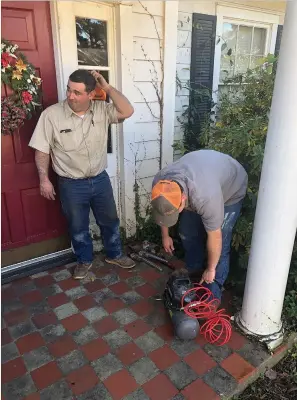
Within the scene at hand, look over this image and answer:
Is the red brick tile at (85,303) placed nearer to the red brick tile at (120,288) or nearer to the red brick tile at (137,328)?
the red brick tile at (120,288)

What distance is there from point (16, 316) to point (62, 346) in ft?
1.80

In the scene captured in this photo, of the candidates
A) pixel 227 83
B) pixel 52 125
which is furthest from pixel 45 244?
pixel 227 83

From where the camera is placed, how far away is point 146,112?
3510 millimetres

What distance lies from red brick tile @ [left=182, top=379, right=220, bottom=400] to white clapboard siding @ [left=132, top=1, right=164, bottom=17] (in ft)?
10.6

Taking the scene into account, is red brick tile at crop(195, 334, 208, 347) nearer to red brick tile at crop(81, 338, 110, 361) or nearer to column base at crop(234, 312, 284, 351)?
column base at crop(234, 312, 284, 351)

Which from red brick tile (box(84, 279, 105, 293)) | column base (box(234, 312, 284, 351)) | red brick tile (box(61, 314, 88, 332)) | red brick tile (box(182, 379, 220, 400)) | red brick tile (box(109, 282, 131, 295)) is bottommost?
red brick tile (box(182, 379, 220, 400))

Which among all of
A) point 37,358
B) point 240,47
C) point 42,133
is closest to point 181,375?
point 37,358

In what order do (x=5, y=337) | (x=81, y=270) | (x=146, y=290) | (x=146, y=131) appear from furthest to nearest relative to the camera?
(x=146, y=131) < (x=81, y=270) < (x=146, y=290) < (x=5, y=337)

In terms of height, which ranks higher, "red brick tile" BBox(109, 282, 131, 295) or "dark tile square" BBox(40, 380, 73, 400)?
"red brick tile" BBox(109, 282, 131, 295)

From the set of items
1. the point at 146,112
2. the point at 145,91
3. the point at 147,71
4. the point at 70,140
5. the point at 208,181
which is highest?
the point at 147,71

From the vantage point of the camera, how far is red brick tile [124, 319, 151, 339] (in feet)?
8.11

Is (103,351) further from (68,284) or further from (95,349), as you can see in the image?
(68,284)

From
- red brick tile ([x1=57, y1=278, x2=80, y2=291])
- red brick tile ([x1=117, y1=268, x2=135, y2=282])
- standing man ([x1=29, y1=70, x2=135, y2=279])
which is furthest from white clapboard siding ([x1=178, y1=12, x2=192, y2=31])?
red brick tile ([x1=57, y1=278, x2=80, y2=291])

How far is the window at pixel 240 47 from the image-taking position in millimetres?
4258
